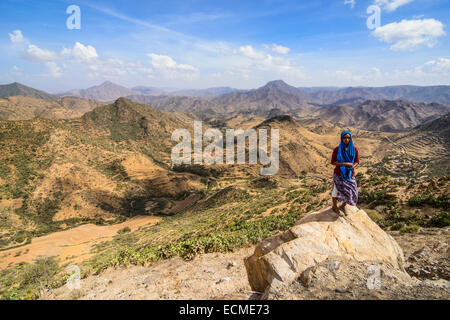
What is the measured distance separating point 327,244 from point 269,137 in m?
84.1

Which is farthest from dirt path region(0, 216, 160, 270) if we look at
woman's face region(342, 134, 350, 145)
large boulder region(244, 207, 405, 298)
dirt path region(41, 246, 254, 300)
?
woman's face region(342, 134, 350, 145)

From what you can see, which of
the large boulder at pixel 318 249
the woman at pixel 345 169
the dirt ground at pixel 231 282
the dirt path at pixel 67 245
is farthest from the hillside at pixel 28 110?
the woman at pixel 345 169

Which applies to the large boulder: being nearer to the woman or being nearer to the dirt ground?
the dirt ground

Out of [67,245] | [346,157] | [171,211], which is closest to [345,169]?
[346,157]

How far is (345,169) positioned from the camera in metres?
6.60

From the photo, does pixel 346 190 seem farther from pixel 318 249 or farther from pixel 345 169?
pixel 318 249

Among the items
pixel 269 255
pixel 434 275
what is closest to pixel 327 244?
pixel 269 255

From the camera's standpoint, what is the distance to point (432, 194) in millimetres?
12898

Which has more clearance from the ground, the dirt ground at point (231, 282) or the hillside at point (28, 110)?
the hillside at point (28, 110)

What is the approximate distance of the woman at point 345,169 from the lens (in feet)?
21.6

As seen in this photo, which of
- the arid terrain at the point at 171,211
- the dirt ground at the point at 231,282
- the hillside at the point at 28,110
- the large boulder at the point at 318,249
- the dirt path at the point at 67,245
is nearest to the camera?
the dirt ground at the point at 231,282

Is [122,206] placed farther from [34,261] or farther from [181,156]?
[181,156]

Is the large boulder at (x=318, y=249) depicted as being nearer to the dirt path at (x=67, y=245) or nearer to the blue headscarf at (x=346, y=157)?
the blue headscarf at (x=346, y=157)

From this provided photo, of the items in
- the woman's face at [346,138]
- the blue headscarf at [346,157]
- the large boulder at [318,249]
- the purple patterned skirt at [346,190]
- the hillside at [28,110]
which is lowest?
the large boulder at [318,249]
